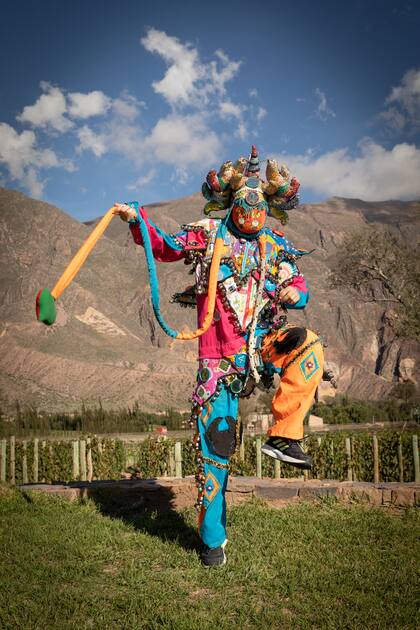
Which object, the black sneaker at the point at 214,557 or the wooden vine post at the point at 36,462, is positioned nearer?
the black sneaker at the point at 214,557

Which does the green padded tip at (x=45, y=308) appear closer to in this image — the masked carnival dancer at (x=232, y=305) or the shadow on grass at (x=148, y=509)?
the masked carnival dancer at (x=232, y=305)

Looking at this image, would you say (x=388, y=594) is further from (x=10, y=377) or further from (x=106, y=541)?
(x=10, y=377)

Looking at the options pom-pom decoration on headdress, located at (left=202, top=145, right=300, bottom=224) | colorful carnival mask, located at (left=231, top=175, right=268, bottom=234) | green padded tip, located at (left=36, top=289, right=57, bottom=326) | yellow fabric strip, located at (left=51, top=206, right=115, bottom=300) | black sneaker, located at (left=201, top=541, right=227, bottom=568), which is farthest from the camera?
pom-pom decoration on headdress, located at (left=202, top=145, right=300, bottom=224)

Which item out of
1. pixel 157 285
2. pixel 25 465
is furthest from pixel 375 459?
pixel 25 465

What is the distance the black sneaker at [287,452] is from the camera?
333 centimetres

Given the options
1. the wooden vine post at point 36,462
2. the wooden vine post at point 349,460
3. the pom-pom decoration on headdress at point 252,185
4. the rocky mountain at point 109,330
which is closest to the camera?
the pom-pom decoration on headdress at point 252,185

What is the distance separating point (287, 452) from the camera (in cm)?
338

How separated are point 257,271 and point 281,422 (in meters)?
1.33

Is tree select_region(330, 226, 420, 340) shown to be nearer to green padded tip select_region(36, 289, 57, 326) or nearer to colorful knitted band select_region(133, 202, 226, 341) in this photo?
colorful knitted band select_region(133, 202, 226, 341)

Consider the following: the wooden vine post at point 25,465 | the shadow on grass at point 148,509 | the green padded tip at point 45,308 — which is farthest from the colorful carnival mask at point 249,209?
the wooden vine post at point 25,465

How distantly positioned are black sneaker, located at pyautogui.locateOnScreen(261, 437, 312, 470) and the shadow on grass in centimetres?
144

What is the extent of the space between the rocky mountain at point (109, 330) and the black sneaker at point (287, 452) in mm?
50207

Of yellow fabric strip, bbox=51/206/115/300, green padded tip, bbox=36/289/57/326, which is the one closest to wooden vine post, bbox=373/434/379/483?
yellow fabric strip, bbox=51/206/115/300

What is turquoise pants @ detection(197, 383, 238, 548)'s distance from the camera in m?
3.96
